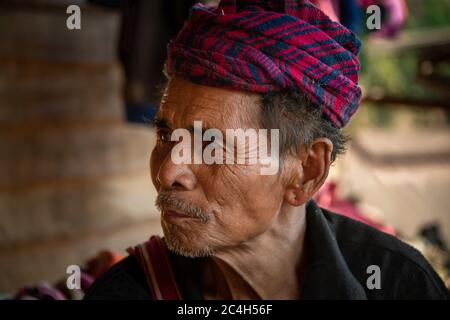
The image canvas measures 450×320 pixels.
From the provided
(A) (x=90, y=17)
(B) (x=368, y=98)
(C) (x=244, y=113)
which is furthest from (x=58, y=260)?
(C) (x=244, y=113)

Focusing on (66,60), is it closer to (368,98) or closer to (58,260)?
(58,260)

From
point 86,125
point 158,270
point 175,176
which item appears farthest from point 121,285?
point 86,125

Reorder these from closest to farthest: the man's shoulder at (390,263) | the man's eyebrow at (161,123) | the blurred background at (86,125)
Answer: the man's eyebrow at (161,123), the man's shoulder at (390,263), the blurred background at (86,125)

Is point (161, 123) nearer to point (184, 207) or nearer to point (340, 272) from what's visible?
point (184, 207)

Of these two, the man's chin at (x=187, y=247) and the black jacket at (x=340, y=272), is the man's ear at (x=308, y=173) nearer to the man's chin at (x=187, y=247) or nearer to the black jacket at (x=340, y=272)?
the black jacket at (x=340, y=272)

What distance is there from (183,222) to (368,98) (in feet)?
9.26

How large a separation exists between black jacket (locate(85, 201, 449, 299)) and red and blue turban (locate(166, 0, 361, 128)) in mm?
398

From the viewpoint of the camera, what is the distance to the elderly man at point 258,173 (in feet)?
5.17

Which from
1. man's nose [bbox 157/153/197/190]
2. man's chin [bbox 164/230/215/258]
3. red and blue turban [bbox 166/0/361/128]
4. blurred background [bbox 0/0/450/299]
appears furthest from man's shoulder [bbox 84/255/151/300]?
blurred background [bbox 0/0/450/299]

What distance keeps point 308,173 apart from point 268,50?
363 mm

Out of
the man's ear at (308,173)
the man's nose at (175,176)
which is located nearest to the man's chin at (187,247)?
the man's nose at (175,176)

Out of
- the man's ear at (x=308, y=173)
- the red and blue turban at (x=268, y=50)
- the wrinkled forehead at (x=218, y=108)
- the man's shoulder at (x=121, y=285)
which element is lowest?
the man's shoulder at (x=121, y=285)

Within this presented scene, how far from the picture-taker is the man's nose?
1.59 meters
